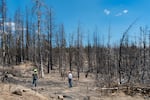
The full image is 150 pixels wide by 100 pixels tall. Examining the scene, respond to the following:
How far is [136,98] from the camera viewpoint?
62.7 ft

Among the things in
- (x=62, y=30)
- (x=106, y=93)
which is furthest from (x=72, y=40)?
(x=106, y=93)

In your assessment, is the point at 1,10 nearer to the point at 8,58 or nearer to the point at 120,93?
the point at 8,58

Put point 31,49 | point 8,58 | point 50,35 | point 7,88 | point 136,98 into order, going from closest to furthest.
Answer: point 7,88, point 136,98, point 50,35, point 8,58, point 31,49

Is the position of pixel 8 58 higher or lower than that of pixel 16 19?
lower

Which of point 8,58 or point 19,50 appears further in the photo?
point 19,50

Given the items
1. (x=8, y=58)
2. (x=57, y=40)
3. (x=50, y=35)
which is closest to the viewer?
(x=50, y=35)

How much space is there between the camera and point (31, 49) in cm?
6131

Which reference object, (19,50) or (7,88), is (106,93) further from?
(19,50)

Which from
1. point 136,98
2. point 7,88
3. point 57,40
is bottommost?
point 136,98

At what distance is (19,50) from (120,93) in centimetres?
4171

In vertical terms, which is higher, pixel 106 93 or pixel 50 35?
pixel 50 35

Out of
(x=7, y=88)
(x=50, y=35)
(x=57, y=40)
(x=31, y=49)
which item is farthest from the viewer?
(x=31, y=49)

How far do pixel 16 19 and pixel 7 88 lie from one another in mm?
47242

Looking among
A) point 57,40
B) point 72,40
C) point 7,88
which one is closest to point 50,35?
point 57,40
